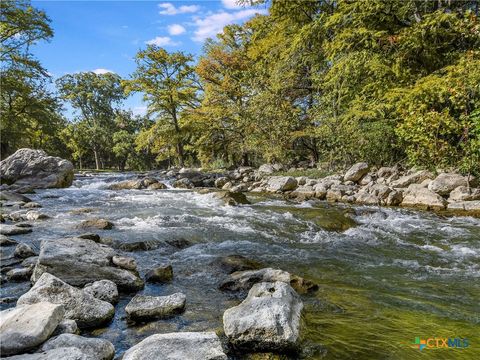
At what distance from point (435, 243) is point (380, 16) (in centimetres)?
1194

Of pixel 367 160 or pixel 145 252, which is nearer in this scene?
pixel 145 252

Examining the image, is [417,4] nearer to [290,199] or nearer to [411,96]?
[411,96]

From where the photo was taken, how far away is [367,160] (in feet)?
52.8

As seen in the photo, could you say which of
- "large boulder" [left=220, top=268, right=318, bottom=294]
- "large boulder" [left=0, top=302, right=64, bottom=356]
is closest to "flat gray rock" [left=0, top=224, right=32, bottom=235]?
"large boulder" [left=0, top=302, right=64, bottom=356]

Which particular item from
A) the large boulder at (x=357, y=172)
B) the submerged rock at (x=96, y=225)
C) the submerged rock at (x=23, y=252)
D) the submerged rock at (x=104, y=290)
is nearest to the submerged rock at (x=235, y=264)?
the submerged rock at (x=104, y=290)

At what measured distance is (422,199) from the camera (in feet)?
37.1

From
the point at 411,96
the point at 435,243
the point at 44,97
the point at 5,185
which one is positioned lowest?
the point at 435,243

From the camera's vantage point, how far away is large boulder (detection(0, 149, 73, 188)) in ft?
52.5

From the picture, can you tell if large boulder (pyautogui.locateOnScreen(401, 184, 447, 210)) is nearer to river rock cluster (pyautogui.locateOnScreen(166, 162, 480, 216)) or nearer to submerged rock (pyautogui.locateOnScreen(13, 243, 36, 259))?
river rock cluster (pyautogui.locateOnScreen(166, 162, 480, 216))

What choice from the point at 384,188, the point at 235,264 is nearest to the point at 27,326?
the point at 235,264

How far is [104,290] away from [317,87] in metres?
18.3

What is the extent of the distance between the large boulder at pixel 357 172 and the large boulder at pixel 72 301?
1349 centimetres

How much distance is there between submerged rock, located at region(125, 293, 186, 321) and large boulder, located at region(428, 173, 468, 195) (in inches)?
430

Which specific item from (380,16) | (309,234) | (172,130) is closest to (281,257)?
(309,234)
